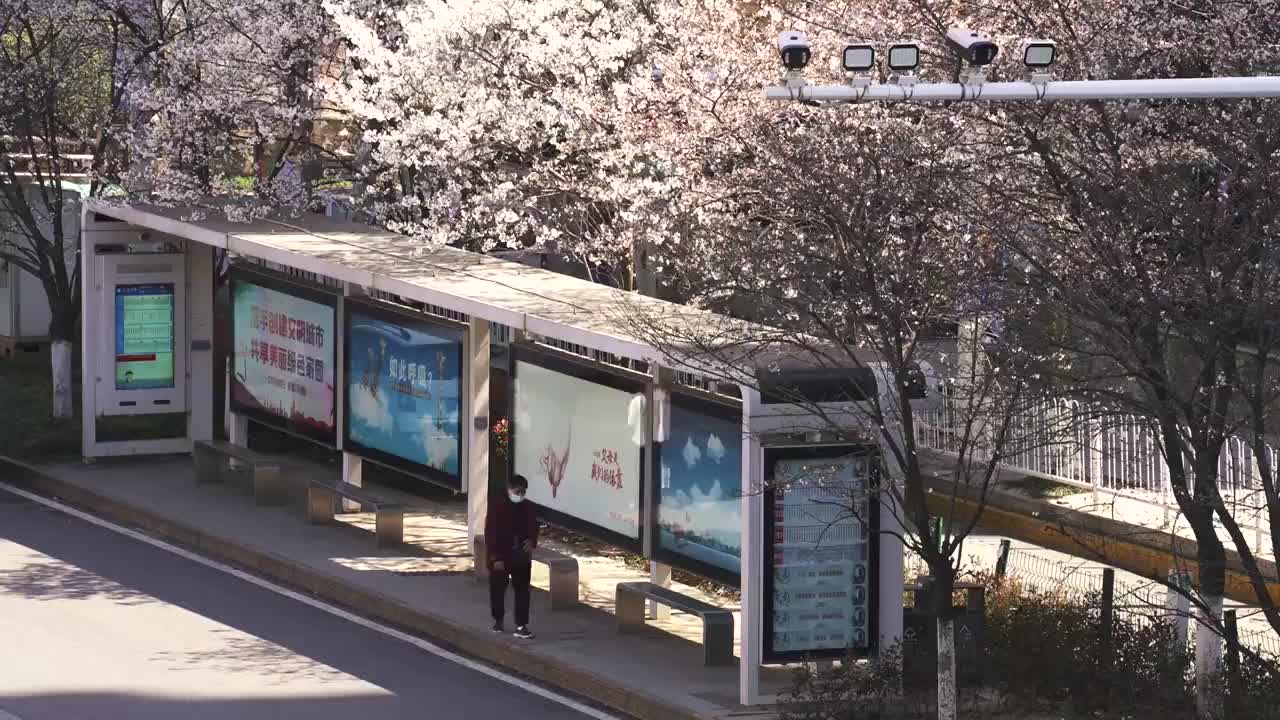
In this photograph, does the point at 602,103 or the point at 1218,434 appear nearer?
the point at 1218,434

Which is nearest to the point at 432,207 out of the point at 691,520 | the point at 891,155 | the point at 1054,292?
the point at 691,520

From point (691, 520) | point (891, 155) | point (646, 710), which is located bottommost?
point (646, 710)

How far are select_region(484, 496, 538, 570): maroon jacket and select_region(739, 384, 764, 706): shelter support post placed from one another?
7.56ft

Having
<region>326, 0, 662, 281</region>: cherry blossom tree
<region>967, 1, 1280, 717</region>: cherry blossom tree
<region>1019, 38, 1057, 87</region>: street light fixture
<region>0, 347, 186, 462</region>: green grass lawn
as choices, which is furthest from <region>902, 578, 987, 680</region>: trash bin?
<region>0, 347, 186, 462</region>: green grass lawn

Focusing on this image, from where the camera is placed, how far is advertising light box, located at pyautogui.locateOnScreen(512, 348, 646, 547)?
16875 millimetres

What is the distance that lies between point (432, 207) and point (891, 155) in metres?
8.65

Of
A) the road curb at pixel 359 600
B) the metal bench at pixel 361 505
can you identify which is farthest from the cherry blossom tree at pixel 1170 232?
the metal bench at pixel 361 505

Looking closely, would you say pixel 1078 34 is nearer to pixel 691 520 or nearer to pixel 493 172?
pixel 691 520

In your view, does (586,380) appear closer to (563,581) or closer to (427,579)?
(563,581)

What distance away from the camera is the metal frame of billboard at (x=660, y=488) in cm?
1554

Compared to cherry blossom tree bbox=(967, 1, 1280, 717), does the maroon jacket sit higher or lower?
lower

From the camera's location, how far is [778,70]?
19.7 metres

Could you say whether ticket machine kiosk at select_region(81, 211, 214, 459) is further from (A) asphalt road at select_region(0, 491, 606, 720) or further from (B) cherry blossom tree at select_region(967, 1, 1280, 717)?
(B) cherry blossom tree at select_region(967, 1, 1280, 717)

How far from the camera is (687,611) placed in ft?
51.4
